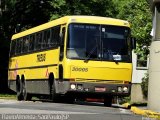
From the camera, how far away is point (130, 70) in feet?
77.2

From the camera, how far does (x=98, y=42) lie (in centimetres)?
2309

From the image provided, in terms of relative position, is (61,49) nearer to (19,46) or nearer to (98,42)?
(98,42)

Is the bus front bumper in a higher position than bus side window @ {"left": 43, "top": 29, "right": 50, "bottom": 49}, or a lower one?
lower

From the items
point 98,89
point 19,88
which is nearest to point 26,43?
point 19,88

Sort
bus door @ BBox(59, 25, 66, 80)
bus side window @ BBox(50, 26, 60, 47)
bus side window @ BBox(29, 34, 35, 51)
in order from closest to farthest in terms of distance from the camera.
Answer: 1. bus door @ BBox(59, 25, 66, 80)
2. bus side window @ BBox(50, 26, 60, 47)
3. bus side window @ BBox(29, 34, 35, 51)

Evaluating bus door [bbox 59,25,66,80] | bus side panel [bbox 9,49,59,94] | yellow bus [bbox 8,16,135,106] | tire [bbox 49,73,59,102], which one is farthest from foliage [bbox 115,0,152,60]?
bus door [bbox 59,25,66,80]

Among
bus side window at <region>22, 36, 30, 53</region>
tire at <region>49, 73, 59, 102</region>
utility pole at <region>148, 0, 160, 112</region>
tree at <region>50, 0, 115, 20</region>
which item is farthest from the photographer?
tree at <region>50, 0, 115, 20</region>

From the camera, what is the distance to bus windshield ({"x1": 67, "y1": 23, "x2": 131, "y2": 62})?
2289 cm

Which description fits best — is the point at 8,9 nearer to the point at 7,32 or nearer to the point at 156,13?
the point at 7,32

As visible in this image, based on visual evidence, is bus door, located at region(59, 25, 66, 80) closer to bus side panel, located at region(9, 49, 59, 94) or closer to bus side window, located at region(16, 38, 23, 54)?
bus side panel, located at region(9, 49, 59, 94)

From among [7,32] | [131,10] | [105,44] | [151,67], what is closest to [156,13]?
[151,67]

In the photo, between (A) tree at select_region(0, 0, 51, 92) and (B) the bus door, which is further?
(A) tree at select_region(0, 0, 51, 92)

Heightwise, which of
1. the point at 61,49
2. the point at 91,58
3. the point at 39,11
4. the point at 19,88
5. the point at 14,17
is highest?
the point at 39,11

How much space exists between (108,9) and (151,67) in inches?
1070
